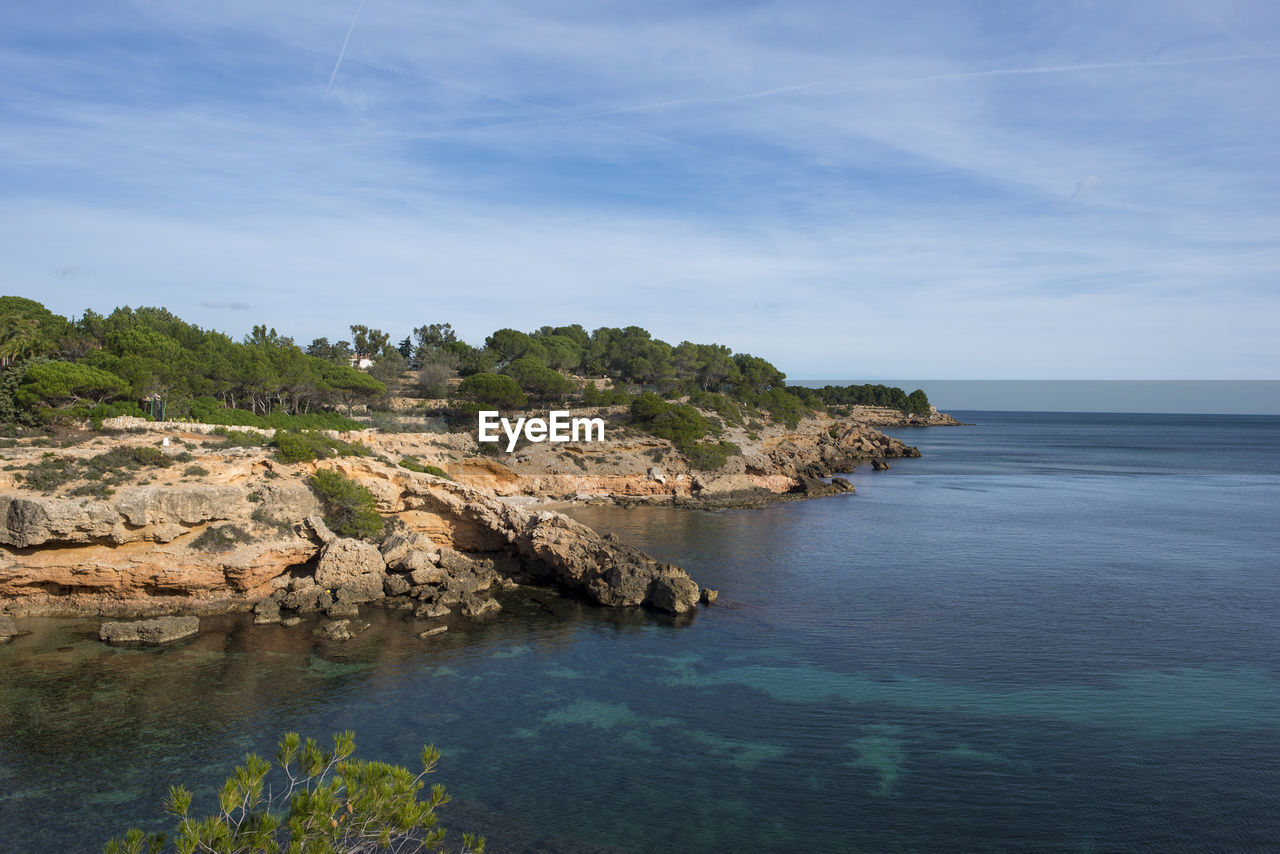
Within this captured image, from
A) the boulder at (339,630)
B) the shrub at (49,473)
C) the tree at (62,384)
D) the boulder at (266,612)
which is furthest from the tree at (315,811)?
the tree at (62,384)

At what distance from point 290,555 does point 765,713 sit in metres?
20.2

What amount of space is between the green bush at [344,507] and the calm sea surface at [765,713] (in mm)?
5963

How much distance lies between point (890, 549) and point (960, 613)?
475 inches

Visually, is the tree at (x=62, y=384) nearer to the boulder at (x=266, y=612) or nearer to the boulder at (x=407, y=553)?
the boulder at (x=266, y=612)

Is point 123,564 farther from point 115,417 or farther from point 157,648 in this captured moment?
point 115,417

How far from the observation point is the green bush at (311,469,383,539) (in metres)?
32.2

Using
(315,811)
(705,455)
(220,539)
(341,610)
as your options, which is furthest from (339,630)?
(705,455)

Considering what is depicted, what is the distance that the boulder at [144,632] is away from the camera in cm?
2503

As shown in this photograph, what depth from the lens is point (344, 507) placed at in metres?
32.6

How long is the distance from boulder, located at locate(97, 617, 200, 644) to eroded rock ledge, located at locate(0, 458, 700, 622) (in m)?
2.35

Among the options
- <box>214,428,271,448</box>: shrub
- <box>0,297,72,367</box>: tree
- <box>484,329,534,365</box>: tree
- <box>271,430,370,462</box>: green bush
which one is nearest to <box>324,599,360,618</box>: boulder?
<box>271,430,370,462</box>: green bush

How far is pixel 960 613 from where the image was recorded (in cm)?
3019

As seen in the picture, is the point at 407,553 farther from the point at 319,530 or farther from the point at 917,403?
the point at 917,403

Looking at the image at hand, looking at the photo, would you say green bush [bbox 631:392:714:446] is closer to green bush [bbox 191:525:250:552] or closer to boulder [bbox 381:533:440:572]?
boulder [bbox 381:533:440:572]
